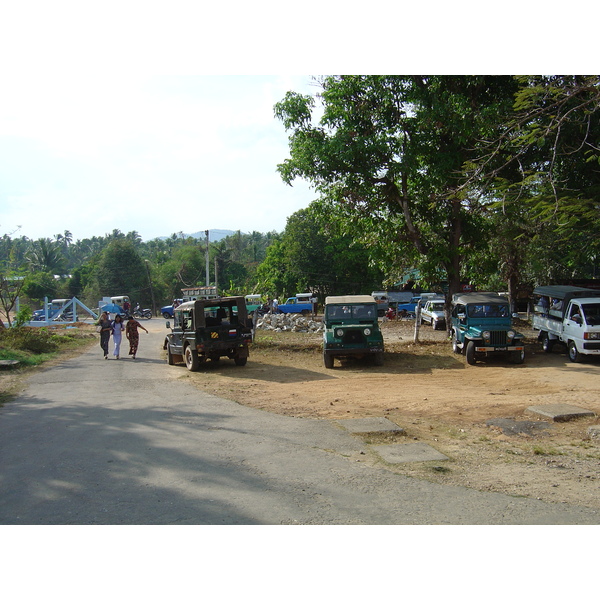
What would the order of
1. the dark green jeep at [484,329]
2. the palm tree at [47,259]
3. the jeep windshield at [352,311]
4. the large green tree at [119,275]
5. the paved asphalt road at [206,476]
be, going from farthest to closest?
the palm tree at [47,259] < the large green tree at [119,275] < the jeep windshield at [352,311] < the dark green jeep at [484,329] < the paved asphalt road at [206,476]

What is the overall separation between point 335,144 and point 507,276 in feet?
58.0

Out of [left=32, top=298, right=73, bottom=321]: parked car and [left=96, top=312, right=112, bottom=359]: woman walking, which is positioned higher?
[left=96, top=312, right=112, bottom=359]: woman walking

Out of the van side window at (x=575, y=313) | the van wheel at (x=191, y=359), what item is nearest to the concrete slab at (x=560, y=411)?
the van side window at (x=575, y=313)

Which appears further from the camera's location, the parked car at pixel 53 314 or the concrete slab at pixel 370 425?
the parked car at pixel 53 314

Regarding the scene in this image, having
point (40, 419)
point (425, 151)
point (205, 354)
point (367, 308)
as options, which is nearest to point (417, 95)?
point (425, 151)

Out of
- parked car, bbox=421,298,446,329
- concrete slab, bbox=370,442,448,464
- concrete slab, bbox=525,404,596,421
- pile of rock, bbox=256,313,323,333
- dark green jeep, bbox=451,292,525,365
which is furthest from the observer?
pile of rock, bbox=256,313,323,333

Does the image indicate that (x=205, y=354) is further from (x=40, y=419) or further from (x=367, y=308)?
(x=40, y=419)

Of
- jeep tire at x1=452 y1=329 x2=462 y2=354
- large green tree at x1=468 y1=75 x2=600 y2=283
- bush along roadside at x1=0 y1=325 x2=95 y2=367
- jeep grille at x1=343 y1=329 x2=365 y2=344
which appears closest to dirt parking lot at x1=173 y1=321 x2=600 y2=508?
jeep tire at x1=452 y1=329 x2=462 y2=354

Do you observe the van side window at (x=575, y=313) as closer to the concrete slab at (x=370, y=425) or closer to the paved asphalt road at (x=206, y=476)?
the concrete slab at (x=370, y=425)

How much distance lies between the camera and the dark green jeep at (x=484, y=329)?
16828mm

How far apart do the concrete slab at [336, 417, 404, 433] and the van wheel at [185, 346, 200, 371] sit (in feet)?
25.4

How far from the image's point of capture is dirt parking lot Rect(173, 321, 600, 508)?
6277 mm

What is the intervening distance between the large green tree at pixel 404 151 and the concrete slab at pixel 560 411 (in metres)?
8.99

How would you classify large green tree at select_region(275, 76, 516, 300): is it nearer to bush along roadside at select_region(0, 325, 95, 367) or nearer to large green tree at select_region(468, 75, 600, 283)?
large green tree at select_region(468, 75, 600, 283)
